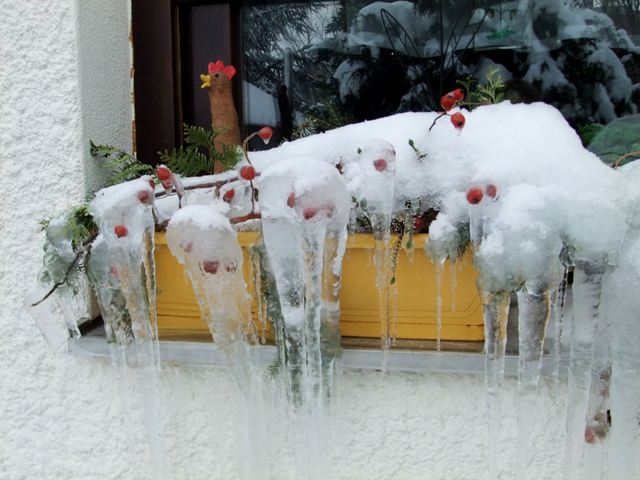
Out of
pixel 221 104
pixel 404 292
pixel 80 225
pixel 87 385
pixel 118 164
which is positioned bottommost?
pixel 87 385

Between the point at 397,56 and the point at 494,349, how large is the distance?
0.85 metres

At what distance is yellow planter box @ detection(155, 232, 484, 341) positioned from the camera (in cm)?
99

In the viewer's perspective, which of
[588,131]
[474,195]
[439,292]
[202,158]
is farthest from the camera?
[588,131]

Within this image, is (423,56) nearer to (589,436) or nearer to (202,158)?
(202,158)

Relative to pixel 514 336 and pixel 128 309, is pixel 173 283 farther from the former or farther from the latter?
pixel 514 336

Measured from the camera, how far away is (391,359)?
988 mm

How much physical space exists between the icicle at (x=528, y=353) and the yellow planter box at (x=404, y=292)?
0.40 ft

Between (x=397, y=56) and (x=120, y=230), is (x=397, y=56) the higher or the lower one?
the higher one

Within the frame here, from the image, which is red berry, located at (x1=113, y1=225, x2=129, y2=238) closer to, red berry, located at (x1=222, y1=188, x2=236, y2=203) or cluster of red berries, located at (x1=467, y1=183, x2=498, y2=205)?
red berry, located at (x1=222, y1=188, x2=236, y2=203)

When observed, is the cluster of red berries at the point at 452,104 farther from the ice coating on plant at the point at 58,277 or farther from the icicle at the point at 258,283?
the ice coating on plant at the point at 58,277

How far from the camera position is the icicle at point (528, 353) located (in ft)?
2.84

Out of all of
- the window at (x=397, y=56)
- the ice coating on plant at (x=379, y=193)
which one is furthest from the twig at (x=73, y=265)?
the ice coating on plant at (x=379, y=193)

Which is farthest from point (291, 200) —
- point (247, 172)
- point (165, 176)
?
point (165, 176)

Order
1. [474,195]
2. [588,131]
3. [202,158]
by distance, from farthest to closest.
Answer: [588,131], [202,158], [474,195]
